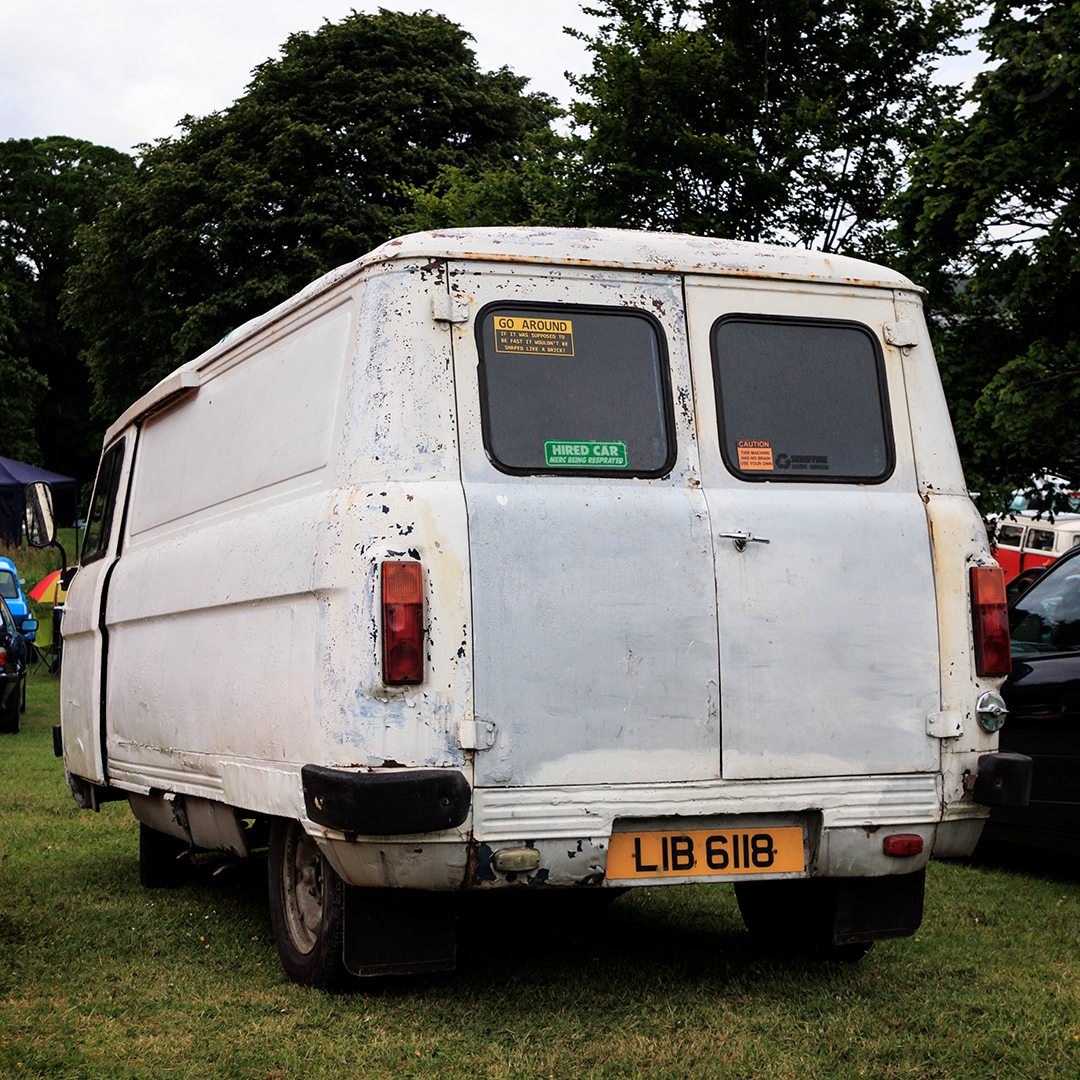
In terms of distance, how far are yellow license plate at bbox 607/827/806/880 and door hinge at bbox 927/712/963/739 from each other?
1.81ft

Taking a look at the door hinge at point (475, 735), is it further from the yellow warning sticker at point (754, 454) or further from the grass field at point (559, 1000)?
the yellow warning sticker at point (754, 454)

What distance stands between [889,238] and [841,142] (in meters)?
3.77

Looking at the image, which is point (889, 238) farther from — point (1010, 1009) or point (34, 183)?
point (34, 183)

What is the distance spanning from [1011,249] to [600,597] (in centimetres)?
1541

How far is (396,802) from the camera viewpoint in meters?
4.09

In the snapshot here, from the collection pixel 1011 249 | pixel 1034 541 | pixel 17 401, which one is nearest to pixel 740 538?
pixel 1011 249

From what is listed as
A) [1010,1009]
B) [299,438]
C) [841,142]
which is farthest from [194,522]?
[841,142]

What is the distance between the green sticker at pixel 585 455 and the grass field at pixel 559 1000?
1.75 meters

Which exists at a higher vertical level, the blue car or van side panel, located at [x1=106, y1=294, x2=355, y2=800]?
the blue car

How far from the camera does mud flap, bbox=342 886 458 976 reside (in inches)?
177

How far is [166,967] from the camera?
5.30 metres

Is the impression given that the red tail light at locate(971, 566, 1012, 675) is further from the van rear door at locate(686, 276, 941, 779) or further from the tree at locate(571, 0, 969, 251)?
the tree at locate(571, 0, 969, 251)

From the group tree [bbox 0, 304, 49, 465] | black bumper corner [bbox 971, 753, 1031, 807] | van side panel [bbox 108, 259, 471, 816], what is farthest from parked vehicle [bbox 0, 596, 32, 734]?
tree [bbox 0, 304, 49, 465]

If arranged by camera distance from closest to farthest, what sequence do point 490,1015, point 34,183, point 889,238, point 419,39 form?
1. point 490,1015
2. point 889,238
3. point 419,39
4. point 34,183
